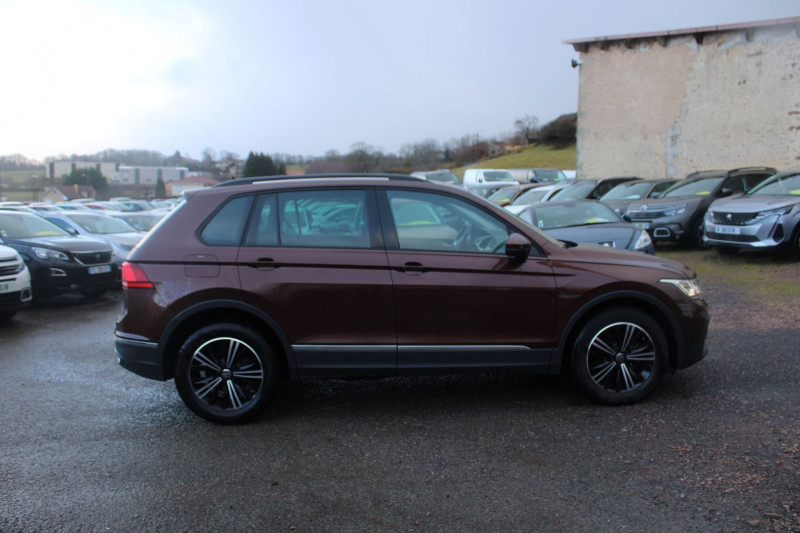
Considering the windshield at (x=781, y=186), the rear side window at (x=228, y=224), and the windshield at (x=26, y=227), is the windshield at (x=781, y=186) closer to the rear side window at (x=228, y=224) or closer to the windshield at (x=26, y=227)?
the rear side window at (x=228, y=224)

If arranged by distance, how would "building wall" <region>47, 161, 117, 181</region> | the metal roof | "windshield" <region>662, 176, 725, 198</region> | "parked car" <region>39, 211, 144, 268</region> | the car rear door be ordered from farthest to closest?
"building wall" <region>47, 161, 117, 181</region> < the metal roof < "windshield" <region>662, 176, 725, 198</region> < "parked car" <region>39, 211, 144, 268</region> < the car rear door

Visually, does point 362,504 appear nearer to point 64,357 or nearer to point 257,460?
point 257,460

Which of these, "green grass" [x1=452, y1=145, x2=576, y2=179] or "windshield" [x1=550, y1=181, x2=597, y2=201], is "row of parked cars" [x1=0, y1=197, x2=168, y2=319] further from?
"green grass" [x1=452, y1=145, x2=576, y2=179]

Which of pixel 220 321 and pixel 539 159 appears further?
pixel 539 159

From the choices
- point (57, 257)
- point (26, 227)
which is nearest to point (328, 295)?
point (57, 257)

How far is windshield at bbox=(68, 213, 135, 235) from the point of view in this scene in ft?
44.8

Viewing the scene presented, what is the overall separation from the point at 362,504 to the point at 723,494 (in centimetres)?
198

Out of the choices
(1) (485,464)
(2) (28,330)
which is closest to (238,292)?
(1) (485,464)

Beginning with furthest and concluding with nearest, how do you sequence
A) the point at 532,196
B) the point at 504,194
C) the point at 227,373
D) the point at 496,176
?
the point at 496,176 → the point at 504,194 → the point at 532,196 → the point at 227,373

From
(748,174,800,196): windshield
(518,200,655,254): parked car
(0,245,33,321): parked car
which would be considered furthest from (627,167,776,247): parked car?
(0,245,33,321): parked car

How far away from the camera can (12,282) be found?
8211 mm

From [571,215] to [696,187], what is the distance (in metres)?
5.26

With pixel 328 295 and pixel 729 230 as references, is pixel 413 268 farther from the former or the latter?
pixel 729 230

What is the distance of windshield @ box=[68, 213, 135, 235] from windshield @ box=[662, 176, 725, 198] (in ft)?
41.0
